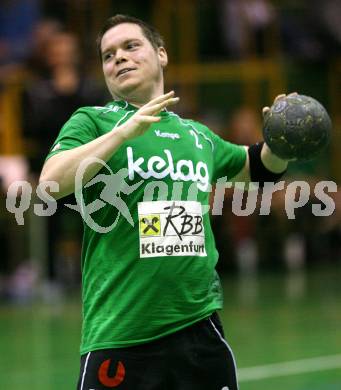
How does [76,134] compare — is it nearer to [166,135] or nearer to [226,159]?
[166,135]

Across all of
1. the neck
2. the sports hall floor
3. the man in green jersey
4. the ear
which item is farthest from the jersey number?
the sports hall floor

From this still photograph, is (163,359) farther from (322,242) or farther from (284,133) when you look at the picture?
(322,242)

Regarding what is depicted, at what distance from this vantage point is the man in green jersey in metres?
4.31

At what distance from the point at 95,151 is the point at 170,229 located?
20.6 inches

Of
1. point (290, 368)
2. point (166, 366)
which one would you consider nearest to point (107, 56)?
point (166, 366)

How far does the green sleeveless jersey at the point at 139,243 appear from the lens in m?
4.40

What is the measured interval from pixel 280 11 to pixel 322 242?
11.4 feet

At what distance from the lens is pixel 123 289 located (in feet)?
14.5

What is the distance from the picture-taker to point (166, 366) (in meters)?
4.36

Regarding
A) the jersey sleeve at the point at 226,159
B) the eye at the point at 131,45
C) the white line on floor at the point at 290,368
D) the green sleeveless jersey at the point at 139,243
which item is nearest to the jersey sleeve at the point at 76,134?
the green sleeveless jersey at the point at 139,243

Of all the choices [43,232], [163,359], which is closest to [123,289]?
[163,359]

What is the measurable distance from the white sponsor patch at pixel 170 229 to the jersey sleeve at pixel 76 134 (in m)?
0.35

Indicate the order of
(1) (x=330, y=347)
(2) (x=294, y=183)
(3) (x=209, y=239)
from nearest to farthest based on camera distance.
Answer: (3) (x=209, y=239)
(1) (x=330, y=347)
(2) (x=294, y=183)

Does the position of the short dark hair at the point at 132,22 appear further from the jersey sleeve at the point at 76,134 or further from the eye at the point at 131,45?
the jersey sleeve at the point at 76,134
